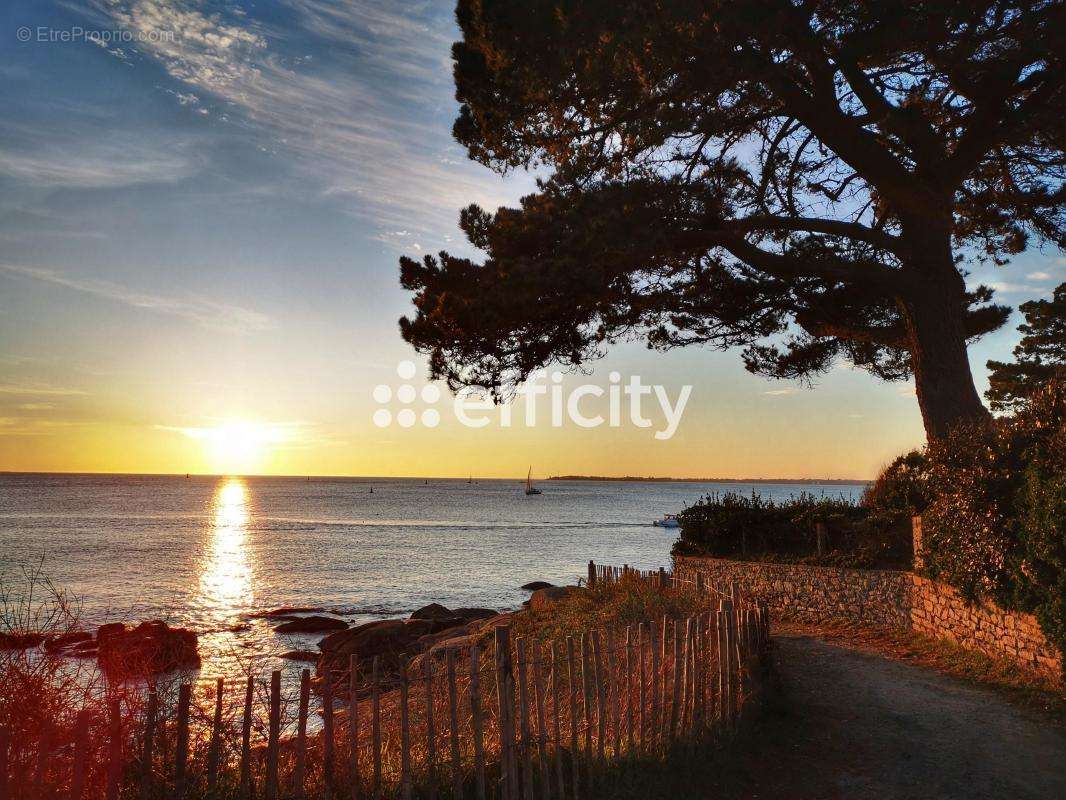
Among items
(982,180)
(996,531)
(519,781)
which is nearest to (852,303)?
(982,180)

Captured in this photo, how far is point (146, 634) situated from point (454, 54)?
1749 centimetres

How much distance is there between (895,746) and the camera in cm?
752

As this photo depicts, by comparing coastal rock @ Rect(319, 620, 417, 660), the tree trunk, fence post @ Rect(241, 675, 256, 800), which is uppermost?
the tree trunk

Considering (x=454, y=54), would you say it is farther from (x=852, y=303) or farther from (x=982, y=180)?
(x=982, y=180)

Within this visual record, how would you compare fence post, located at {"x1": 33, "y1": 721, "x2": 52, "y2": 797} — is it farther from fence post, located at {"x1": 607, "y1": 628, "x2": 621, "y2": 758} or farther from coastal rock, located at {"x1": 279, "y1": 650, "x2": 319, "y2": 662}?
coastal rock, located at {"x1": 279, "y1": 650, "x2": 319, "y2": 662}

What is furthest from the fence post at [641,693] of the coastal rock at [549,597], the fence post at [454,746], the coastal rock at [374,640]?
the coastal rock at [374,640]

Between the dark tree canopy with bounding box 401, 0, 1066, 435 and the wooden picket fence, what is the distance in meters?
6.34

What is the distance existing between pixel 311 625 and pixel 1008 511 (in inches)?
865

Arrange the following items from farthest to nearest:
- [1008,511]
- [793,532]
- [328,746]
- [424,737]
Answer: [793,532]
[1008,511]
[424,737]
[328,746]

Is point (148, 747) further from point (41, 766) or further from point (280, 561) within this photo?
point (280, 561)

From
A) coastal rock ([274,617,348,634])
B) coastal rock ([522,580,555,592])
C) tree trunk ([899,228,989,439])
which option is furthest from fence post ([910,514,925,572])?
coastal rock ([522,580,555,592])

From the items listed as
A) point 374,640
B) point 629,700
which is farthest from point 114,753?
point 374,640

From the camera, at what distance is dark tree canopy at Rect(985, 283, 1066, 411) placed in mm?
29391

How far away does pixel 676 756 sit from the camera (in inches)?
266
